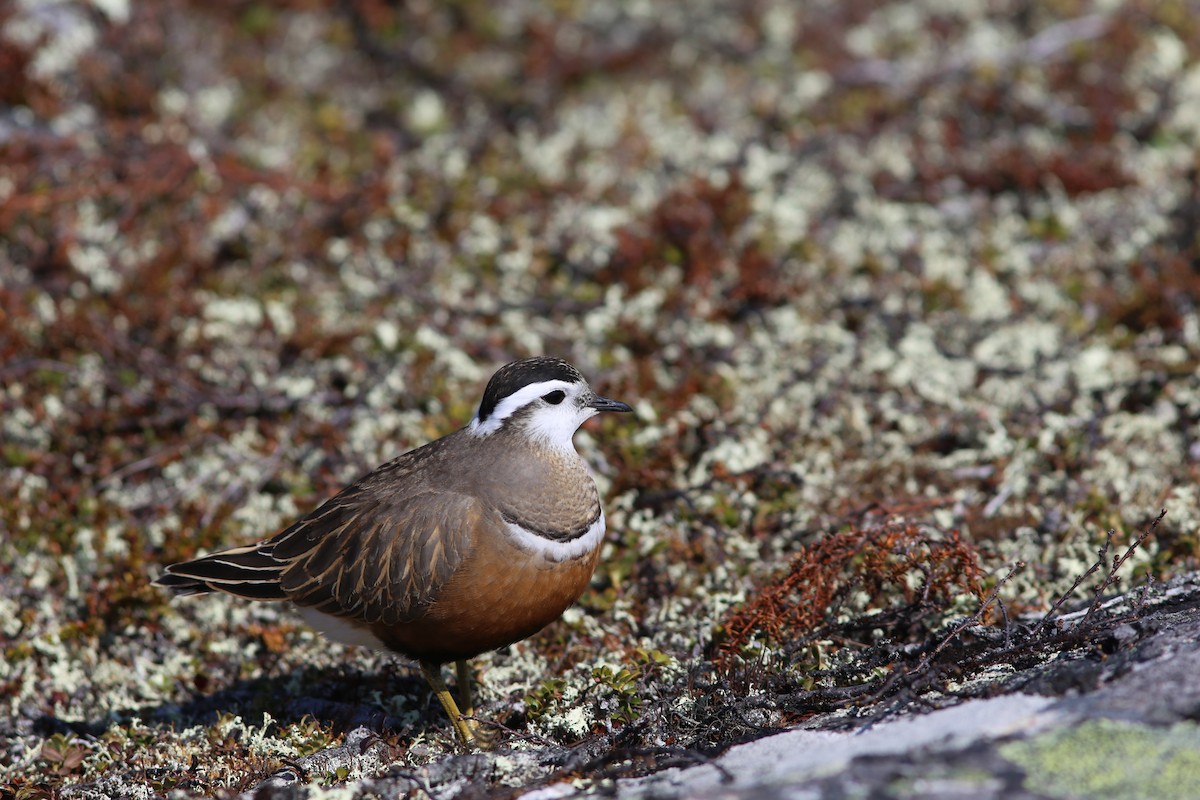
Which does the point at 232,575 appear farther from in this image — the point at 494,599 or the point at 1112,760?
the point at 1112,760

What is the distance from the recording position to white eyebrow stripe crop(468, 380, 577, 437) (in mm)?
5941

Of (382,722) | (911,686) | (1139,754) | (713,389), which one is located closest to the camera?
(1139,754)

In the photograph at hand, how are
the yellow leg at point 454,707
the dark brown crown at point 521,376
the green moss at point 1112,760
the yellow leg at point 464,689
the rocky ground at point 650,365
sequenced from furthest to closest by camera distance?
1. the yellow leg at point 464,689
2. the dark brown crown at point 521,376
3. the yellow leg at point 454,707
4. the rocky ground at point 650,365
5. the green moss at point 1112,760

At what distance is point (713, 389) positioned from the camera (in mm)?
7910

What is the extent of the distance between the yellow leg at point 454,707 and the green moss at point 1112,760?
2644mm

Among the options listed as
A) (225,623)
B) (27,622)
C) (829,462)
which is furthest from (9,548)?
Result: (829,462)

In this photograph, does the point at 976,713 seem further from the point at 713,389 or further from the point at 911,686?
the point at 713,389

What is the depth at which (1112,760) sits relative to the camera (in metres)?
3.83

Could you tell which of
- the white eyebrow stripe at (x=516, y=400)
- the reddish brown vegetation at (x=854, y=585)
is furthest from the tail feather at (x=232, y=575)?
the reddish brown vegetation at (x=854, y=585)

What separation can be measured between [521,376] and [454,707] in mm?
1666

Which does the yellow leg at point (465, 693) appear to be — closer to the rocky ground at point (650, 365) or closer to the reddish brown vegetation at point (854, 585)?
the rocky ground at point (650, 365)

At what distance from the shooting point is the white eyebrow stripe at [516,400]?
594 cm

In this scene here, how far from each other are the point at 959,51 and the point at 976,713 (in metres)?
8.06

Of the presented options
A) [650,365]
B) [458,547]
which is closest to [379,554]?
[458,547]
